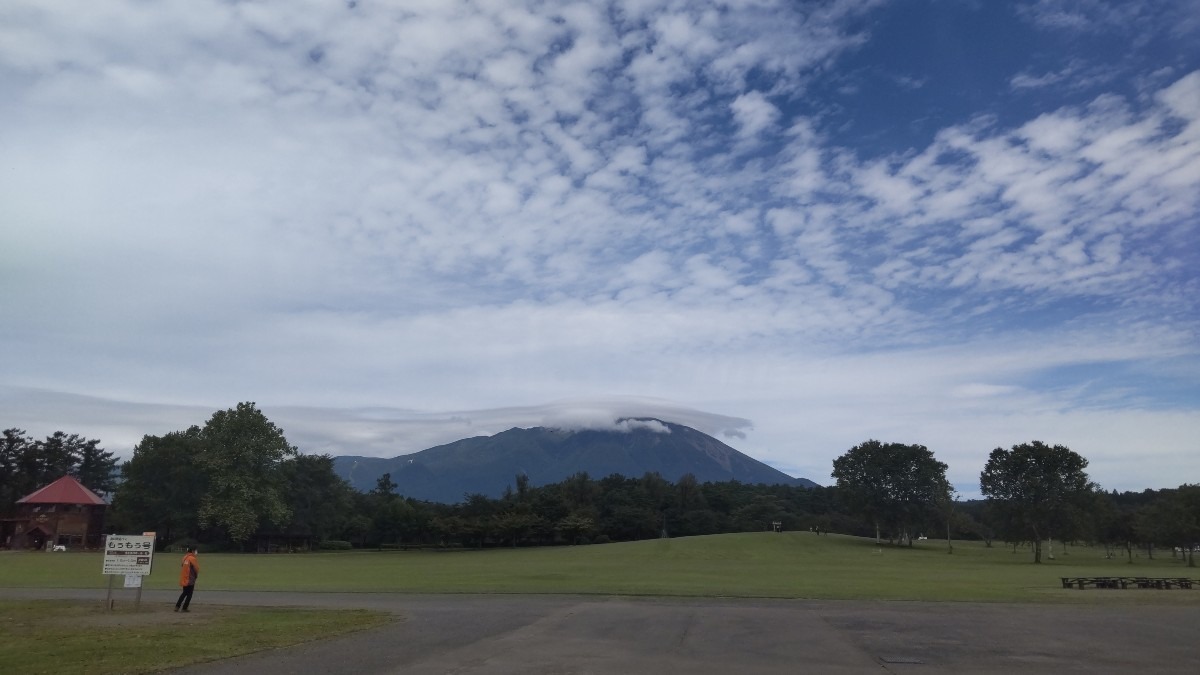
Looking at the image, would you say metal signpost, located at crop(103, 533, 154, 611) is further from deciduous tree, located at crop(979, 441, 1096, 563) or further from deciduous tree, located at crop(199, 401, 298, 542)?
deciduous tree, located at crop(979, 441, 1096, 563)

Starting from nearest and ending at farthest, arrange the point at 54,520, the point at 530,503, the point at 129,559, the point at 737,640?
the point at 737,640, the point at 129,559, the point at 54,520, the point at 530,503

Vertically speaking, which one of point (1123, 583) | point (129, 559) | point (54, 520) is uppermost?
point (129, 559)

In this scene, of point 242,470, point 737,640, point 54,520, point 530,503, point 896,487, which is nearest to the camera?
point 737,640

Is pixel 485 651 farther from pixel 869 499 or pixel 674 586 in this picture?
pixel 869 499

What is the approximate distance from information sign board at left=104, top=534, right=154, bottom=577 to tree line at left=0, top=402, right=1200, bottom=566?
6481 centimetres

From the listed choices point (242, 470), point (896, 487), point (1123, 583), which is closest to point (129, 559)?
point (1123, 583)

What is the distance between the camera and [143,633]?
60.2 feet

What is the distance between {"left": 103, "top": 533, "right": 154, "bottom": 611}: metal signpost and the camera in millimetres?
24938

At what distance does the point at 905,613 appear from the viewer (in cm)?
2506

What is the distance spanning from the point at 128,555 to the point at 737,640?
780 inches

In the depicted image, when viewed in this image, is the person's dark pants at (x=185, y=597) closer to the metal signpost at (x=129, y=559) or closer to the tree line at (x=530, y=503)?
the metal signpost at (x=129, y=559)

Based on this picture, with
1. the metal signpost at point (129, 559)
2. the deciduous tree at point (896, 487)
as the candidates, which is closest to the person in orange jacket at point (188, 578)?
A: the metal signpost at point (129, 559)

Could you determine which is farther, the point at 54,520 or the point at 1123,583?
the point at 54,520

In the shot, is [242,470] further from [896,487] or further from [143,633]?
[896,487]
